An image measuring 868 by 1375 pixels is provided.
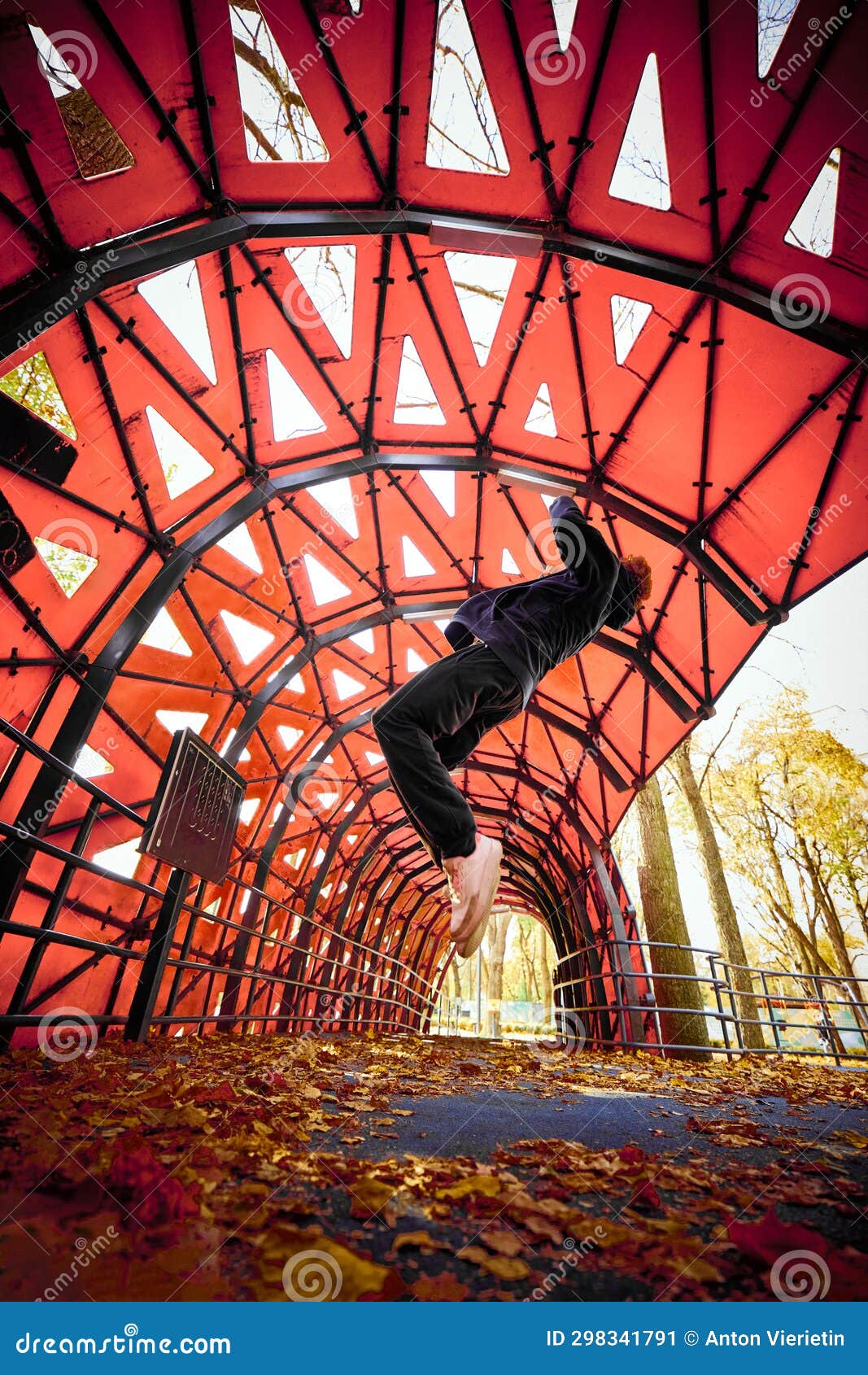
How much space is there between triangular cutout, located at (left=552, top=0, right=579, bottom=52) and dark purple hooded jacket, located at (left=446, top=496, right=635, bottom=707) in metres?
4.21

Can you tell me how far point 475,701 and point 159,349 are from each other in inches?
233

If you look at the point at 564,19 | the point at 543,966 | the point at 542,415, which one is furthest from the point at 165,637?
the point at 543,966

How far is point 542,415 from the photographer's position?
7766mm

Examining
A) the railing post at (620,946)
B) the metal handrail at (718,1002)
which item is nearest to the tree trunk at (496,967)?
the metal handrail at (718,1002)

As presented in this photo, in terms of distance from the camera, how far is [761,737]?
60.4 feet

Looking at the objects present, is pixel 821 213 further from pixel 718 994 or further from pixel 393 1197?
pixel 718 994

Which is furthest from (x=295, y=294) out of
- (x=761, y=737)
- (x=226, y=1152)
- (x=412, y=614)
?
(x=761, y=737)

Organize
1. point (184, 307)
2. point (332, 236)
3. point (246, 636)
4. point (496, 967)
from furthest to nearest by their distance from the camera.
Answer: point (496, 967) < point (246, 636) < point (184, 307) < point (332, 236)

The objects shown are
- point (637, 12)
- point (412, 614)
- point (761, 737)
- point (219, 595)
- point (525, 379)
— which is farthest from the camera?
point (761, 737)

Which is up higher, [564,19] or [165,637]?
[564,19]

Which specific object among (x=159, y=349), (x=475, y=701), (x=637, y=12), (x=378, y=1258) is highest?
(x=637, y=12)

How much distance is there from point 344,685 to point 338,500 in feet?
14.7

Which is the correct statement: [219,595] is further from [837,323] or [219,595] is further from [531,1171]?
[531,1171]

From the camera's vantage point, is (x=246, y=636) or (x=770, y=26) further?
(x=246, y=636)
